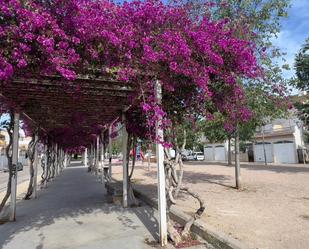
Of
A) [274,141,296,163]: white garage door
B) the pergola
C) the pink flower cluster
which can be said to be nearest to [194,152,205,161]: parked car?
[274,141,296,163]: white garage door

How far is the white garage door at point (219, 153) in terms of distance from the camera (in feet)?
162

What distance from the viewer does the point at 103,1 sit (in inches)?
189

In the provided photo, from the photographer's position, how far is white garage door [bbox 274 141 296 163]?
36.1 meters

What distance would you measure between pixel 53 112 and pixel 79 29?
5843 millimetres

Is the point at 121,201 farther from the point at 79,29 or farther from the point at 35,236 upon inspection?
the point at 79,29

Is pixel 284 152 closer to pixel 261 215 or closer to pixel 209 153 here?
pixel 209 153

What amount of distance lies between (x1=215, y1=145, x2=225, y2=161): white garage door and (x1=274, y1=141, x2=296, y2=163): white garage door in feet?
38.0

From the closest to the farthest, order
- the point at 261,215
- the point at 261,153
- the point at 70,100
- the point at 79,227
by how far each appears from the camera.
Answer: the point at 79,227, the point at 261,215, the point at 70,100, the point at 261,153

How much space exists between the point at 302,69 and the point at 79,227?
1464 cm

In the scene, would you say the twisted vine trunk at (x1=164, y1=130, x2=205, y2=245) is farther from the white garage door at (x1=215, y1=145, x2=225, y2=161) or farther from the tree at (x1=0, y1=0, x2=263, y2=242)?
the white garage door at (x1=215, y1=145, x2=225, y2=161)

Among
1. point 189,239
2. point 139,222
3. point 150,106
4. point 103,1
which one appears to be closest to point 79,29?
point 103,1

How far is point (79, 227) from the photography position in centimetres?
682

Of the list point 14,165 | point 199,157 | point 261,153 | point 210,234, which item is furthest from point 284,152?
point 210,234

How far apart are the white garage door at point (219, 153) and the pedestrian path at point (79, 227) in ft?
135
